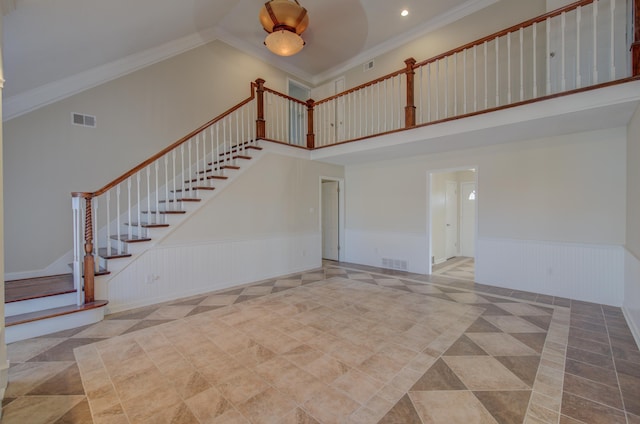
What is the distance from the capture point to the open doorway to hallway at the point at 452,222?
20.7ft

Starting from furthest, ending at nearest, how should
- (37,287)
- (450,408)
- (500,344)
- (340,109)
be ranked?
(340,109), (37,287), (500,344), (450,408)

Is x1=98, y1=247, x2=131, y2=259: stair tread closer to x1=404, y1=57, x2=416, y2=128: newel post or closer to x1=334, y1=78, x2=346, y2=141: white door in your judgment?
x1=404, y1=57, x2=416, y2=128: newel post

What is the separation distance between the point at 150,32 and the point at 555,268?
24.7 ft

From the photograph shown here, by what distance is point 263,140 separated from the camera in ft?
17.3

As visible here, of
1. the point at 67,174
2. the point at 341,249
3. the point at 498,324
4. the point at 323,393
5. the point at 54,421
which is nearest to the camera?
the point at 54,421

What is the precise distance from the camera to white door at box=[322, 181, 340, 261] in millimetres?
7199

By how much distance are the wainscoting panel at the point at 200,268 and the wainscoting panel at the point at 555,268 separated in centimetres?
363

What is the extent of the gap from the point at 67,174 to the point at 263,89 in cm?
353

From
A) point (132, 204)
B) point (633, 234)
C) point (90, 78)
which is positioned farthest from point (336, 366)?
point (90, 78)

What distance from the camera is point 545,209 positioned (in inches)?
171

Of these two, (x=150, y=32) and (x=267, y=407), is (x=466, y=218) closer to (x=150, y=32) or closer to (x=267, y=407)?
(x=267, y=407)

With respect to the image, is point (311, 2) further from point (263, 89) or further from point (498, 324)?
point (498, 324)

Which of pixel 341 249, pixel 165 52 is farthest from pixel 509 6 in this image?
pixel 165 52

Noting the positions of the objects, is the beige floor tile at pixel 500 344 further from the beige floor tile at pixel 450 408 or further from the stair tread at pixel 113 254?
the stair tread at pixel 113 254
